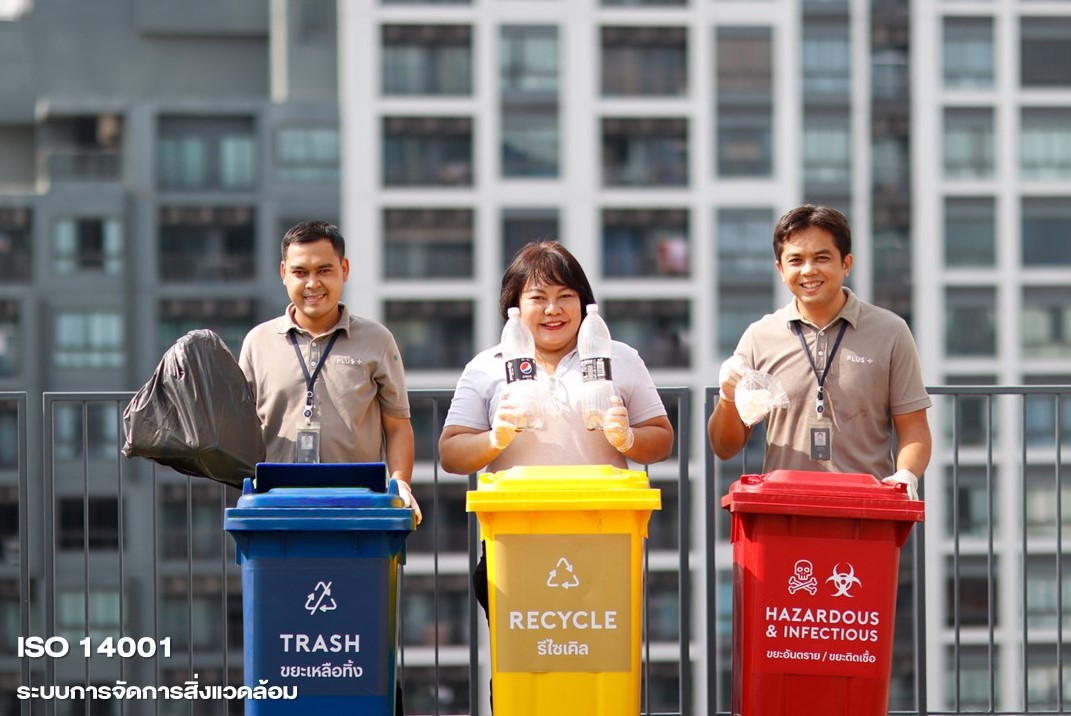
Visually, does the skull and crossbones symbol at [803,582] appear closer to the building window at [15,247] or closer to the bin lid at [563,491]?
the bin lid at [563,491]

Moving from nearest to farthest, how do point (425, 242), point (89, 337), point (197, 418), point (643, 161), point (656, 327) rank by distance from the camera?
point (197, 418) → point (89, 337) → point (425, 242) → point (656, 327) → point (643, 161)

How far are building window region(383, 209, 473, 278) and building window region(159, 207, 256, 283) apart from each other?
12.0ft

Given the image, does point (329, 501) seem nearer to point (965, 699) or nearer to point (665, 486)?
point (665, 486)

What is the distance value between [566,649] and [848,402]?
103 cm

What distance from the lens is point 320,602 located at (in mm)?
3961

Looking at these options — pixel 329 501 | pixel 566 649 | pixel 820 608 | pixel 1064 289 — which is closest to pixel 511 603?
pixel 566 649

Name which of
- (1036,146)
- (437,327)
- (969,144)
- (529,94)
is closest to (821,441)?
(437,327)

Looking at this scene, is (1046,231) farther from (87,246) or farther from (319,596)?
(319,596)

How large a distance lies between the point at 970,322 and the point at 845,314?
41715 mm

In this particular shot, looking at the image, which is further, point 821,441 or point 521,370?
point 821,441

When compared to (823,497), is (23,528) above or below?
below

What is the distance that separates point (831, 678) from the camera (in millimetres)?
4082

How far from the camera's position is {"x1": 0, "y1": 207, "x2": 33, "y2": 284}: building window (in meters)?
41.4

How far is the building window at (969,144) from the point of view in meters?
45.1
